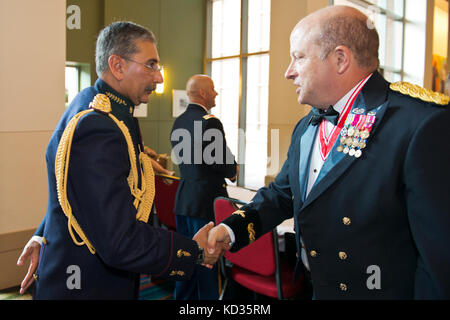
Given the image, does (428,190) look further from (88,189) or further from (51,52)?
(51,52)

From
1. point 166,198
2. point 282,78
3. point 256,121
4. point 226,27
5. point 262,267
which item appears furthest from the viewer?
point 226,27

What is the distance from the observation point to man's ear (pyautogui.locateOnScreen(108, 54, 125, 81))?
1.44 metres

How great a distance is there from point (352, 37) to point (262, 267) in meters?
1.49

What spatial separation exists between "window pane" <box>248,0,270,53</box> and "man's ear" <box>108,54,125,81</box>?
5.61m

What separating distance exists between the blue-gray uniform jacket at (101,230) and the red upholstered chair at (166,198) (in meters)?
1.89

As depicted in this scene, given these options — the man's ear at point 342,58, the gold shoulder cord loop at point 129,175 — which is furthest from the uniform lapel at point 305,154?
the gold shoulder cord loop at point 129,175

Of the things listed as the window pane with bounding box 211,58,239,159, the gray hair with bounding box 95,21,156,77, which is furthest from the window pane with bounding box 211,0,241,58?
the gray hair with bounding box 95,21,156,77

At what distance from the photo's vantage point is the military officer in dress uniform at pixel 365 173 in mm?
1033

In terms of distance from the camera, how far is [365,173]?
1160 mm

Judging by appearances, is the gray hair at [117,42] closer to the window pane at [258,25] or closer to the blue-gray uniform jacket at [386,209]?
the blue-gray uniform jacket at [386,209]

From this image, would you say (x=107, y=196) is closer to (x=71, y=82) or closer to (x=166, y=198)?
(x=166, y=198)

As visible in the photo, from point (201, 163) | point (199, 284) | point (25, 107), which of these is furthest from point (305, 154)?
point (25, 107)

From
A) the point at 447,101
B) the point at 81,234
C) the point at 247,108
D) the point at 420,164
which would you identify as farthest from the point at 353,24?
the point at 247,108

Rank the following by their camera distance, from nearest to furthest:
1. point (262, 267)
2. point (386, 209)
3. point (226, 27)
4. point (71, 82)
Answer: point (386, 209) → point (262, 267) → point (71, 82) → point (226, 27)
